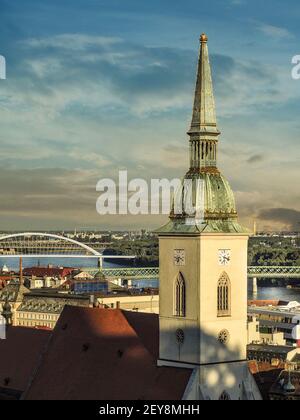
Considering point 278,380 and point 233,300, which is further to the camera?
point 278,380

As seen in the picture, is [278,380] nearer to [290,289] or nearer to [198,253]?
[198,253]

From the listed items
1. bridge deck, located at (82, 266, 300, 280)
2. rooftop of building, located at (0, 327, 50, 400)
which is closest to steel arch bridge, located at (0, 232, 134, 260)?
bridge deck, located at (82, 266, 300, 280)

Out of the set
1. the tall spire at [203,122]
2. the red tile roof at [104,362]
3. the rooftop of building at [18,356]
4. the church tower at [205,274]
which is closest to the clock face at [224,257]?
the church tower at [205,274]

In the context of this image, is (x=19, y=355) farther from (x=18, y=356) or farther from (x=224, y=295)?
(x=224, y=295)

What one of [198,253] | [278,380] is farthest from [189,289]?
[278,380]

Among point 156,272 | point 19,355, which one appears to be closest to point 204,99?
point 19,355

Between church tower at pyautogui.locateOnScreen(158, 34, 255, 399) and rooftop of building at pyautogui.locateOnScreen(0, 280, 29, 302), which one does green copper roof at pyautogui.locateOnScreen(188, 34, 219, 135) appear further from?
rooftop of building at pyautogui.locateOnScreen(0, 280, 29, 302)
